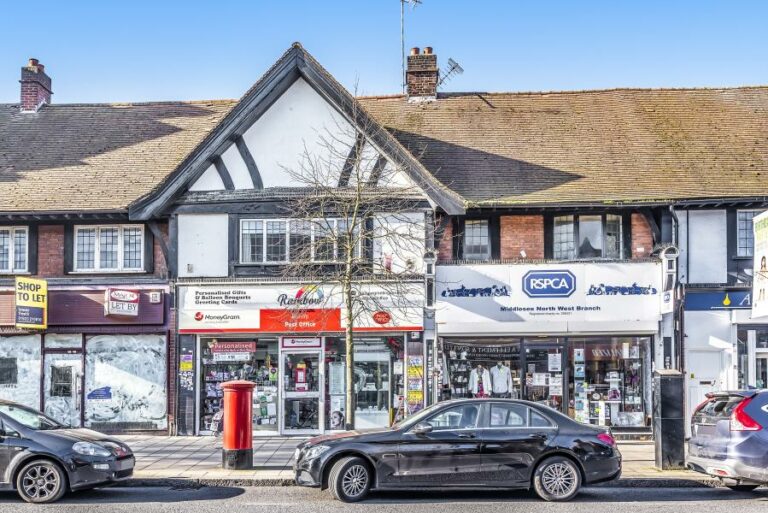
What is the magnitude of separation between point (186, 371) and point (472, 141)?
8989 mm

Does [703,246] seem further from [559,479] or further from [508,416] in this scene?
[559,479]

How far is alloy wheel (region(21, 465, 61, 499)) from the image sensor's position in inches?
441

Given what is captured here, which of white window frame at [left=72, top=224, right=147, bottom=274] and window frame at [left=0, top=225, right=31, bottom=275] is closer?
white window frame at [left=72, top=224, right=147, bottom=274]

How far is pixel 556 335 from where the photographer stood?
18.7 m

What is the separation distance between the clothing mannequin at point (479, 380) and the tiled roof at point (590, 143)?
148 inches

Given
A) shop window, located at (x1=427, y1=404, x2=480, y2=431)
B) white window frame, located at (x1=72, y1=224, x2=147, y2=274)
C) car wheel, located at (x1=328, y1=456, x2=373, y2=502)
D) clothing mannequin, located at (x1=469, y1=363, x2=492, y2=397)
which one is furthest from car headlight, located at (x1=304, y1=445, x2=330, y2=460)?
white window frame, located at (x1=72, y1=224, x2=147, y2=274)

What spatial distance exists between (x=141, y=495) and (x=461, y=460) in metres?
4.59

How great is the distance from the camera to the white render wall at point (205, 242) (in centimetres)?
A: 1900

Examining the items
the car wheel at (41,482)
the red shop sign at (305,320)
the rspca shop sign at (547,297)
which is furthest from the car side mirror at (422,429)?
the red shop sign at (305,320)

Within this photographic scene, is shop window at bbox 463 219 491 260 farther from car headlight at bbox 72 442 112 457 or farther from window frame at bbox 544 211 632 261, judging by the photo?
car headlight at bbox 72 442 112 457

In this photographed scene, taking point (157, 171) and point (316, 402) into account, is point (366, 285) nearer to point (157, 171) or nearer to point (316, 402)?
point (316, 402)

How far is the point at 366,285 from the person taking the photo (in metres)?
18.5

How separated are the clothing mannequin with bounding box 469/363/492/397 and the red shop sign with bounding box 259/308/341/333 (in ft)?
10.6

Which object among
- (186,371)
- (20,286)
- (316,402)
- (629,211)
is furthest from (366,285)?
(20,286)
